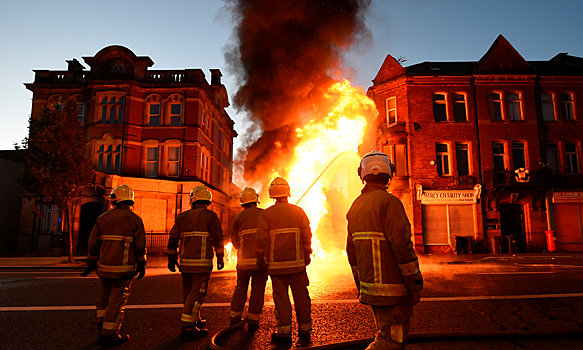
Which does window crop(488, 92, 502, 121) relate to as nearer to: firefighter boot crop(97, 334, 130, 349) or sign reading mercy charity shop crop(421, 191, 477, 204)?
sign reading mercy charity shop crop(421, 191, 477, 204)

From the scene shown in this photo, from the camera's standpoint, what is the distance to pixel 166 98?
23625 mm

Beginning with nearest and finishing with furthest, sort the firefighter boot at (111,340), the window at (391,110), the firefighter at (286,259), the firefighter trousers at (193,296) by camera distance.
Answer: the firefighter boot at (111,340), the firefighter at (286,259), the firefighter trousers at (193,296), the window at (391,110)

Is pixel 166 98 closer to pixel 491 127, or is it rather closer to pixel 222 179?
pixel 222 179

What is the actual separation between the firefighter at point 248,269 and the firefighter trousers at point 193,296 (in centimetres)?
50

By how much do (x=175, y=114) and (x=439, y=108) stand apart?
16336mm

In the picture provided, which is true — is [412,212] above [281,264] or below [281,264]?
above

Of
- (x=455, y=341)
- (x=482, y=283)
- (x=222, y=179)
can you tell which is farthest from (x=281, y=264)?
(x=222, y=179)

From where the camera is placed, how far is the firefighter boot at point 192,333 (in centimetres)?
468

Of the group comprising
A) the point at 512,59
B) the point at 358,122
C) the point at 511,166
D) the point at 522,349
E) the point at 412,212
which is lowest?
the point at 522,349

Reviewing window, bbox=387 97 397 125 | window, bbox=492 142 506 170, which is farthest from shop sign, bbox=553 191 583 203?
window, bbox=387 97 397 125

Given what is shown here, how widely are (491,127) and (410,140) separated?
16.2 ft

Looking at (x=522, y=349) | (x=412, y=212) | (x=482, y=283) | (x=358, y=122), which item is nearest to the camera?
(x=522, y=349)

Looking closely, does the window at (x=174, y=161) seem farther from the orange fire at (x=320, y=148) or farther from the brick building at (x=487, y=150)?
the brick building at (x=487, y=150)

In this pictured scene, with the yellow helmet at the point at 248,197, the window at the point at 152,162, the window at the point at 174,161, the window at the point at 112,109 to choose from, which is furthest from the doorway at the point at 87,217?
the yellow helmet at the point at 248,197
